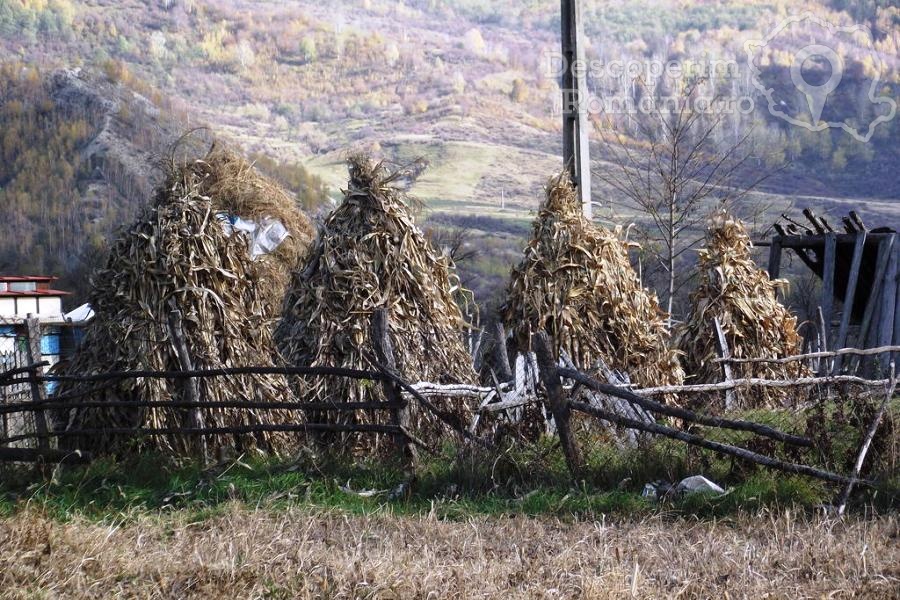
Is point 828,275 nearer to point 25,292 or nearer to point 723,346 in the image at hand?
point 723,346

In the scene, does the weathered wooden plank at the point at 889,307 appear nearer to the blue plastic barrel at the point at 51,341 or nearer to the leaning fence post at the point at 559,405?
the leaning fence post at the point at 559,405

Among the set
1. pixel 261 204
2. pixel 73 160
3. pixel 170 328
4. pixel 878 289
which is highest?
pixel 261 204

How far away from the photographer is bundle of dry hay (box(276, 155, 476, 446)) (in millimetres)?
8680

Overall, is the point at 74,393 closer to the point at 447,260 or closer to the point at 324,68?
the point at 447,260

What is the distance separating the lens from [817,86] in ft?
300

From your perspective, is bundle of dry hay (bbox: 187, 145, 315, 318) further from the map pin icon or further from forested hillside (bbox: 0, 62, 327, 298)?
the map pin icon

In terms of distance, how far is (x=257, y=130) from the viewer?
7344cm

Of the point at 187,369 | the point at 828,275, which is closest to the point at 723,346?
the point at 828,275

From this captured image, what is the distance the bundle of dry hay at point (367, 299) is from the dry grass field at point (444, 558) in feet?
8.99

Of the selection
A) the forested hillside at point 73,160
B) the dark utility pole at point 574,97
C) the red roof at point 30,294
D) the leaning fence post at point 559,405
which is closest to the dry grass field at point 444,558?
the leaning fence post at point 559,405

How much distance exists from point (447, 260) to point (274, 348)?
1797 millimetres

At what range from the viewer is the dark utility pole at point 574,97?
10.6 meters

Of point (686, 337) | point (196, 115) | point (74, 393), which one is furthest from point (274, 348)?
point (196, 115)

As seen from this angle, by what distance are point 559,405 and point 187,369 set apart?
9.80 ft
